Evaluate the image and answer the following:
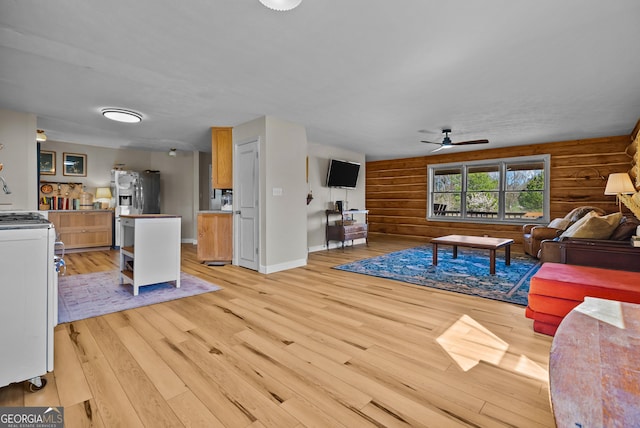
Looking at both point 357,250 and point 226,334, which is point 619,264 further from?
point 357,250

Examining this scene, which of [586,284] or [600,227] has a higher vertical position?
[600,227]

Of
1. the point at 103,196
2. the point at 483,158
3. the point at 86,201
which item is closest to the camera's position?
the point at 86,201

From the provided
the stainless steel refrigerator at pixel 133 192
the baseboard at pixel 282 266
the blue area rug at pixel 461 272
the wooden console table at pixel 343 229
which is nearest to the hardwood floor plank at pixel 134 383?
the baseboard at pixel 282 266

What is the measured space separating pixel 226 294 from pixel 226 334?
113 cm

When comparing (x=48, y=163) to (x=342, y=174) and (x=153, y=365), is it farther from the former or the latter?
(x=153, y=365)

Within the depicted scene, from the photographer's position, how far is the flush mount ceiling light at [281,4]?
196 centimetres

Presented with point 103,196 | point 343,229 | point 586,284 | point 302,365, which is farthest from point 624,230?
point 103,196

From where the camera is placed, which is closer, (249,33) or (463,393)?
(463,393)

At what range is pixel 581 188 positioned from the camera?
6355 millimetres

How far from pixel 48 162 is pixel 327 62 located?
6811mm

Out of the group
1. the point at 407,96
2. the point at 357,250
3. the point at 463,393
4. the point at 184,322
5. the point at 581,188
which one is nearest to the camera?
the point at 463,393

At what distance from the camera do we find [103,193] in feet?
23.0

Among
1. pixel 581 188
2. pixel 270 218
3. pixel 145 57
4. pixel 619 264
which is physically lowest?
pixel 619 264

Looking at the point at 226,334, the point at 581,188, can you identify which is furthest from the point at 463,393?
the point at 581,188
